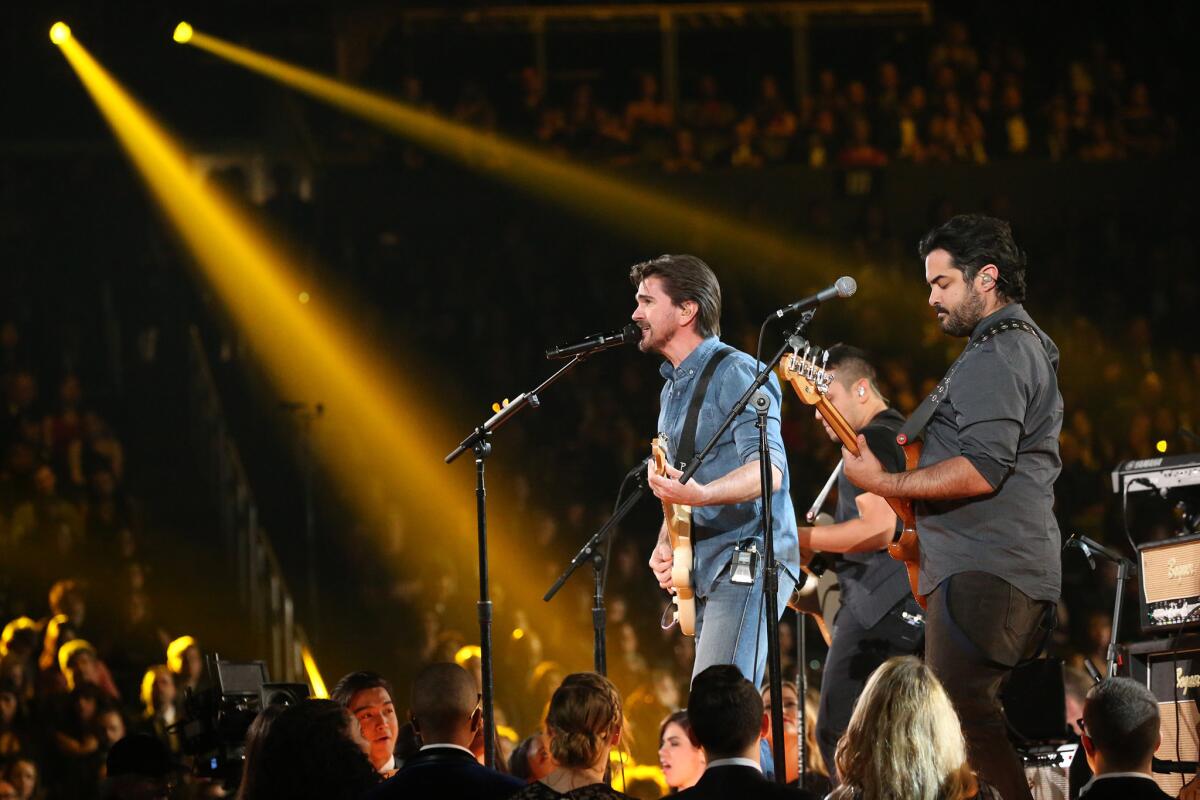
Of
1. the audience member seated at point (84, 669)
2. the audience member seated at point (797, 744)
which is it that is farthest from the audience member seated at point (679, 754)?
the audience member seated at point (84, 669)

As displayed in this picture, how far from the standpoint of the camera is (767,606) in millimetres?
4598

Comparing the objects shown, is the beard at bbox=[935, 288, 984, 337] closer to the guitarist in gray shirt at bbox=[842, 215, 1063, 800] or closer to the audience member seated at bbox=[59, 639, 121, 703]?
the guitarist in gray shirt at bbox=[842, 215, 1063, 800]

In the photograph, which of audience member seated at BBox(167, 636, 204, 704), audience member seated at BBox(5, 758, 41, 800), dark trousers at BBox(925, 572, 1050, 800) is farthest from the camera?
audience member seated at BBox(167, 636, 204, 704)

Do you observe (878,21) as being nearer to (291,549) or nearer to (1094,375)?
(1094,375)

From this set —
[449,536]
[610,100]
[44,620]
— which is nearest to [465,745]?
[44,620]

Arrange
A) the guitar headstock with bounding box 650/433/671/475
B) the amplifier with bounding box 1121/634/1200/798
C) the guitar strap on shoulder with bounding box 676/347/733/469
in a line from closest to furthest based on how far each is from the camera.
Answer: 1. the guitar headstock with bounding box 650/433/671/475
2. the guitar strap on shoulder with bounding box 676/347/733/469
3. the amplifier with bounding box 1121/634/1200/798

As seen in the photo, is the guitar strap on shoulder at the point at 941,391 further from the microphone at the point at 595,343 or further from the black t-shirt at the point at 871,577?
the microphone at the point at 595,343

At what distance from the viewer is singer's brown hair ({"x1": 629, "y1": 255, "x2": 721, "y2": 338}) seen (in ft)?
17.1

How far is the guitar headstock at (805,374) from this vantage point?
4.84 m

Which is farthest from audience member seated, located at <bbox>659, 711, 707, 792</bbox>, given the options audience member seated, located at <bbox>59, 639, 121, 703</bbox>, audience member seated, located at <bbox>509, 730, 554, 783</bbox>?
audience member seated, located at <bbox>59, 639, 121, 703</bbox>

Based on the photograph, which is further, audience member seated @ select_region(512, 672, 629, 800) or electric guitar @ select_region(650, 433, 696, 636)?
electric guitar @ select_region(650, 433, 696, 636)

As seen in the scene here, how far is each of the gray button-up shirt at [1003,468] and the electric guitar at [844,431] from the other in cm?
9

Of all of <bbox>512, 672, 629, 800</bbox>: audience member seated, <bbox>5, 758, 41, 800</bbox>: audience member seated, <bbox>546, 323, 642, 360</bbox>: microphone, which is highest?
<bbox>546, 323, 642, 360</bbox>: microphone

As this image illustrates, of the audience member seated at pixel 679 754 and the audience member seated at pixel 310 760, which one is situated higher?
the audience member seated at pixel 310 760
